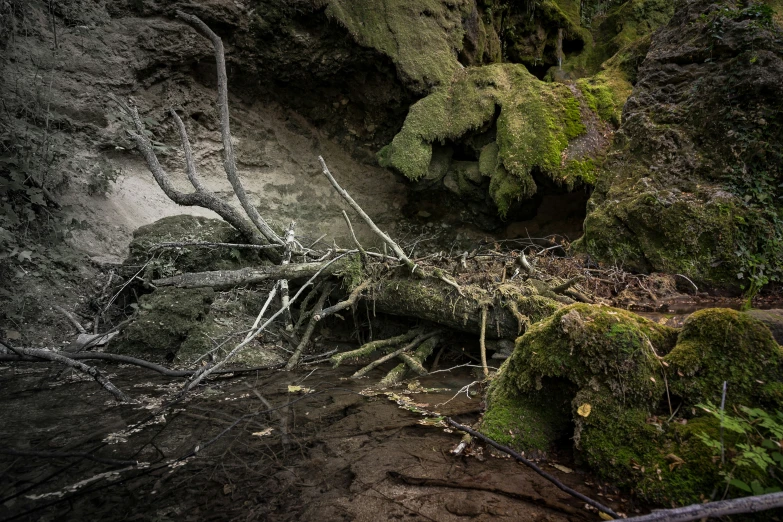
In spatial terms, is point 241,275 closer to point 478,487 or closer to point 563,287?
point 563,287

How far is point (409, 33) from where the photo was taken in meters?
7.80

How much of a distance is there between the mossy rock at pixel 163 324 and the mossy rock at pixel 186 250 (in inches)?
34.0

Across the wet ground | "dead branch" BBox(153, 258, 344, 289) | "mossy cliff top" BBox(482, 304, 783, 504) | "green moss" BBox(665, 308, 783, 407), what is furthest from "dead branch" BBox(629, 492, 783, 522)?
"dead branch" BBox(153, 258, 344, 289)

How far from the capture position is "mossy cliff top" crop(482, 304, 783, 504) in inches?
72.2

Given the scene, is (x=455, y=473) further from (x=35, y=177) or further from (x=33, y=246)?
(x=35, y=177)

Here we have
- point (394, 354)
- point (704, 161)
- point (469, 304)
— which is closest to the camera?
point (469, 304)

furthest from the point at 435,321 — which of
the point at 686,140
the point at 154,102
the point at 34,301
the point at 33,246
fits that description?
the point at 154,102

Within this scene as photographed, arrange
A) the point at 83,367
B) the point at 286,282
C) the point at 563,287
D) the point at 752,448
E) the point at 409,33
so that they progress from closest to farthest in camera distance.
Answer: the point at 752,448
the point at 83,367
the point at 563,287
the point at 286,282
the point at 409,33

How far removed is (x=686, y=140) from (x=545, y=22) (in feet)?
21.8

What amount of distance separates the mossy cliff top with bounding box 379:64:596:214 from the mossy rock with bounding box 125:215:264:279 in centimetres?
305

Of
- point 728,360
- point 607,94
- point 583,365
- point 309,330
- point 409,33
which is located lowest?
point 309,330

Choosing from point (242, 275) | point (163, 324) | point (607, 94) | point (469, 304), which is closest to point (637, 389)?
point (469, 304)

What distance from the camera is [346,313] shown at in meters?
5.54

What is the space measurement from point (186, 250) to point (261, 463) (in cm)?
427
